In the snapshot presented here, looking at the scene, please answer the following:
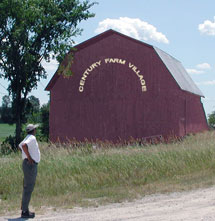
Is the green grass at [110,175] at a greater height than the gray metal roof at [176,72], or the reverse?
the gray metal roof at [176,72]

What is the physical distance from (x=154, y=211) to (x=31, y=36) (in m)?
20.4

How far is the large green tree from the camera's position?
25.4m

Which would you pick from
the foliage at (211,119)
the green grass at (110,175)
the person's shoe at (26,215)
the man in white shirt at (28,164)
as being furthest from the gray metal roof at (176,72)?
the person's shoe at (26,215)

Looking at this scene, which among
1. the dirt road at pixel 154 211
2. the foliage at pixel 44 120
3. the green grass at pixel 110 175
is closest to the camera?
the dirt road at pixel 154 211

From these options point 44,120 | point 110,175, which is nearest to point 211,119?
point 44,120

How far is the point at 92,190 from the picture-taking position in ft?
35.4

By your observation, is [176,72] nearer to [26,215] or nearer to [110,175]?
[110,175]

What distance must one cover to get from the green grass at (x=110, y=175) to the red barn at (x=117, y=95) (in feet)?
34.7

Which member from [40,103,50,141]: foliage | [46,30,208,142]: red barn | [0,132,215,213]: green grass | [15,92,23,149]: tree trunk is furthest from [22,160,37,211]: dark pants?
[40,103,50,141]: foliage

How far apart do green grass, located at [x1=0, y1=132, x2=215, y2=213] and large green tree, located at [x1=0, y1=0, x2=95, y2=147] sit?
13.2 meters

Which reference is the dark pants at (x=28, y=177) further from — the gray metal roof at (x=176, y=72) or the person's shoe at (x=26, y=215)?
the gray metal roof at (x=176, y=72)

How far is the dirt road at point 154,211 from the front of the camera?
732 centimetres

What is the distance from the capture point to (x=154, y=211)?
7.80m

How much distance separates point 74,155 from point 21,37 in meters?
13.9
